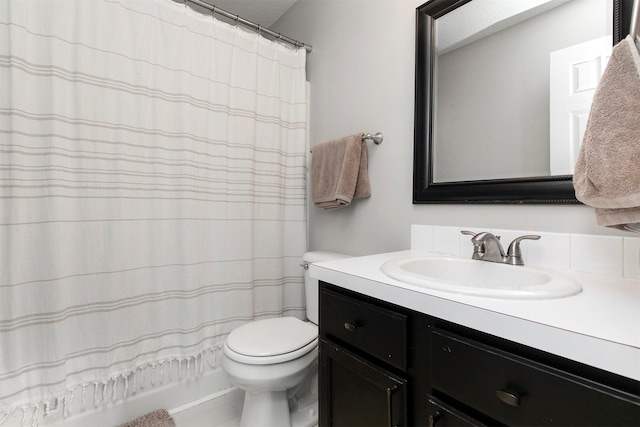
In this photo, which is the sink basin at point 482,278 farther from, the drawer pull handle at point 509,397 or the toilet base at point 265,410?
the toilet base at point 265,410

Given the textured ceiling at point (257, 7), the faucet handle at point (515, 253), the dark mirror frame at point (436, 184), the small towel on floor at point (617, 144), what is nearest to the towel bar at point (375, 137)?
the dark mirror frame at point (436, 184)

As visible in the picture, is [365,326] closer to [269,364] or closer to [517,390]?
[517,390]

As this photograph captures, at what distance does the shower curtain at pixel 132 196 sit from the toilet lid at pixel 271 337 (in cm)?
24

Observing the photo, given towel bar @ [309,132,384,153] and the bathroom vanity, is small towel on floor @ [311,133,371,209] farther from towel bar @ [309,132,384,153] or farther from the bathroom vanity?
the bathroom vanity

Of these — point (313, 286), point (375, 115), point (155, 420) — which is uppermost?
point (375, 115)

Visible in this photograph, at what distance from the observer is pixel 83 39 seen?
46.9 inches

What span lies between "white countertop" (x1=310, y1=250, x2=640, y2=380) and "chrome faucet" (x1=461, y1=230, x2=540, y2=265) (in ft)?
0.53

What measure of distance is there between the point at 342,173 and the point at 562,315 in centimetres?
106

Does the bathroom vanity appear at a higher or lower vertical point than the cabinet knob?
higher

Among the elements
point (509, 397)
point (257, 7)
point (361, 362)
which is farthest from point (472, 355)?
point (257, 7)

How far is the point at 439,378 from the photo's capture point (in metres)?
0.64

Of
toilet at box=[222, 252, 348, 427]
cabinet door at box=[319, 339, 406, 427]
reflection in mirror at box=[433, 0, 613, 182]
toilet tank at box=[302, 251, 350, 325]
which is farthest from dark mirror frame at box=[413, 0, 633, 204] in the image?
toilet at box=[222, 252, 348, 427]

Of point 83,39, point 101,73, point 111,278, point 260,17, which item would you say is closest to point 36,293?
point 111,278

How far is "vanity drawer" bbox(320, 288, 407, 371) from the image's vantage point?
2.37 feet
